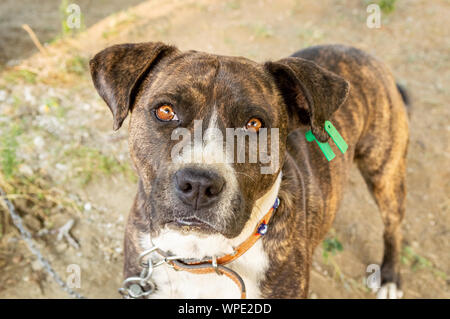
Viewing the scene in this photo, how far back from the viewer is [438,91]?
5945mm

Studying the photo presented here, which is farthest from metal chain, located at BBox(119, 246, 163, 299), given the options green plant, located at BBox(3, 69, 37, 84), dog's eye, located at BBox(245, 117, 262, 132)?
A: green plant, located at BBox(3, 69, 37, 84)

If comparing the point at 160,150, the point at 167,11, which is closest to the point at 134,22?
the point at 167,11

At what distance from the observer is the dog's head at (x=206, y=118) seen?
1.93 m

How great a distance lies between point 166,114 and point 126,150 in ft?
8.22

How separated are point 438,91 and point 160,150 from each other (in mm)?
5182

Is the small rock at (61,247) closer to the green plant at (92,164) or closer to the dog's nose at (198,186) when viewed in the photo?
the green plant at (92,164)

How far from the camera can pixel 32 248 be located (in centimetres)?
326

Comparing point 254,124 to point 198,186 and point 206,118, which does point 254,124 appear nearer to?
point 206,118

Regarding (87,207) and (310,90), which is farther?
(87,207)

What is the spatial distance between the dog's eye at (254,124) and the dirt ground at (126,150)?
199 centimetres

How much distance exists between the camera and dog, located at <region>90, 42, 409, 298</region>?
196 cm

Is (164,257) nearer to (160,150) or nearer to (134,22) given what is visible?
(160,150)
